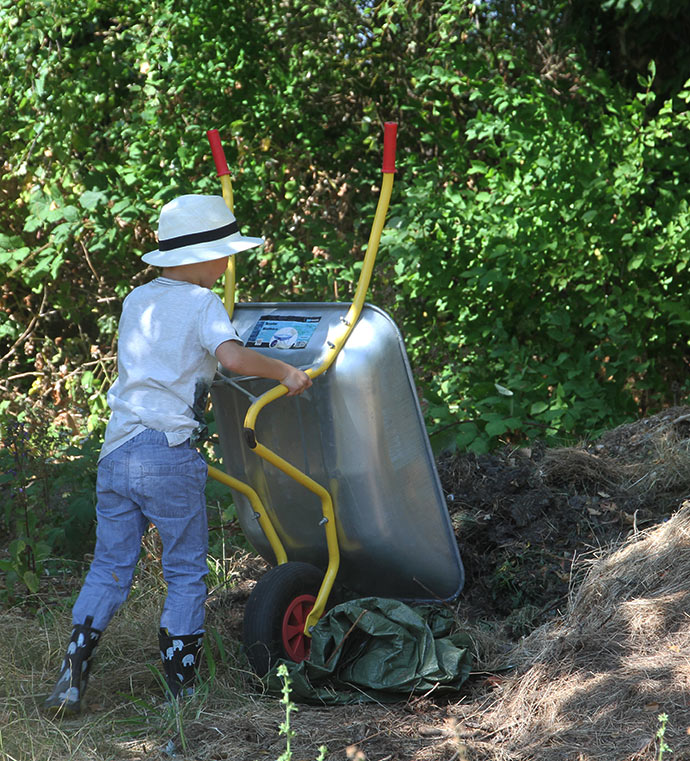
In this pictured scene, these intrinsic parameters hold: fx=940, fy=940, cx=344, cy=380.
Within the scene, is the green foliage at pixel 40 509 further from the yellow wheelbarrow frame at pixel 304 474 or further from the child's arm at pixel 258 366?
the child's arm at pixel 258 366

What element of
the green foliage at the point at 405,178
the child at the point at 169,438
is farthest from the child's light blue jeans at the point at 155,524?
the green foliage at the point at 405,178

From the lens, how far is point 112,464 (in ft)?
8.89

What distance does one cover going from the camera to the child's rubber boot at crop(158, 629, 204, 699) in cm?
270

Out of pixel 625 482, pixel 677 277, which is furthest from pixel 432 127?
pixel 625 482

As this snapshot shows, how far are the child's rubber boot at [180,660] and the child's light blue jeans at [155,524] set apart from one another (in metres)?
0.02

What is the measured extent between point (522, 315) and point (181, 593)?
326 centimetres

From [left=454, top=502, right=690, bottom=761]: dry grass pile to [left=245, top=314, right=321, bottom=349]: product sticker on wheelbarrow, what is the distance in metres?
1.20

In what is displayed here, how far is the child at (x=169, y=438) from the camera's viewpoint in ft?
8.73

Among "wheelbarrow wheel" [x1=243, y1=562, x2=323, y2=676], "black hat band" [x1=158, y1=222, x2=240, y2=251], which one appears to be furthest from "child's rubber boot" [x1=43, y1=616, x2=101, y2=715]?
"black hat band" [x1=158, y1=222, x2=240, y2=251]

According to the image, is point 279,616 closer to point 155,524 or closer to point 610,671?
point 155,524

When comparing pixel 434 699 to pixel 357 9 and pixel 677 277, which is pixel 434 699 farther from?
pixel 357 9

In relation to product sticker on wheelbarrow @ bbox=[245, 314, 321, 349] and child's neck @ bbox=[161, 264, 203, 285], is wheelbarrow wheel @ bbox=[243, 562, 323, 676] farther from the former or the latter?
child's neck @ bbox=[161, 264, 203, 285]

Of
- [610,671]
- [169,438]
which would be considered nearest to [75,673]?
[169,438]

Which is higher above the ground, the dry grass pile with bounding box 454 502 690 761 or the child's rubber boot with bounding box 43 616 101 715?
the child's rubber boot with bounding box 43 616 101 715
